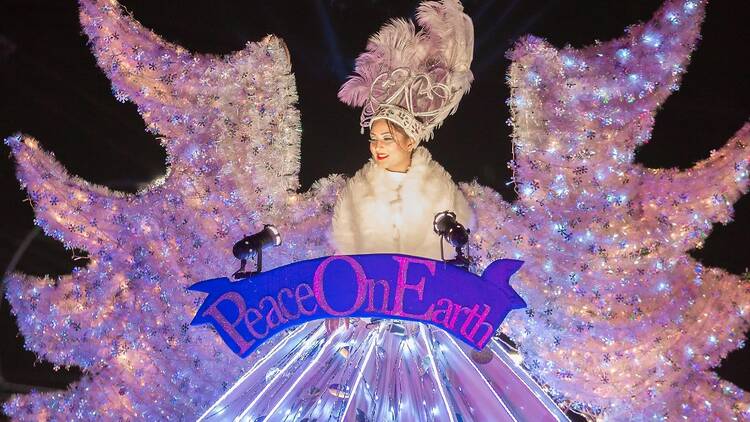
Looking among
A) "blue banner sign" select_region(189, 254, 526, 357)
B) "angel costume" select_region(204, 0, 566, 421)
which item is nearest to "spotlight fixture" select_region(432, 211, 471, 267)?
"blue banner sign" select_region(189, 254, 526, 357)

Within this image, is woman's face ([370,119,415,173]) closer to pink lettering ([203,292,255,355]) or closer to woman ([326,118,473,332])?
woman ([326,118,473,332])

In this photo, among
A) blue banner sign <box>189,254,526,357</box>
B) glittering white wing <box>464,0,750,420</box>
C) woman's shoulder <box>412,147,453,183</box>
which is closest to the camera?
blue banner sign <box>189,254,526,357</box>

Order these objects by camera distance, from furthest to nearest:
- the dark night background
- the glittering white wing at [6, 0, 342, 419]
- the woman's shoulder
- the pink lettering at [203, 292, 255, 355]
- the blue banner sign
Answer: the dark night background → the glittering white wing at [6, 0, 342, 419] → the woman's shoulder → the pink lettering at [203, 292, 255, 355] → the blue banner sign

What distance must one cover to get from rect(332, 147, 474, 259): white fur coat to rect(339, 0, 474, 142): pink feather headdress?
158 mm

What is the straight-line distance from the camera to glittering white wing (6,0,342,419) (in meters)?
2.78

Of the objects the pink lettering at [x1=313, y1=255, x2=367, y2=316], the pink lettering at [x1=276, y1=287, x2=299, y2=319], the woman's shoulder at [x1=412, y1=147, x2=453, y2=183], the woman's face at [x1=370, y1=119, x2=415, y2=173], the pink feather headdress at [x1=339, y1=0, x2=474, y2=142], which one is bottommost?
the pink lettering at [x1=276, y1=287, x2=299, y2=319]

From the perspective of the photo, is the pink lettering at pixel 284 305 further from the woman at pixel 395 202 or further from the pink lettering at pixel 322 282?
the woman at pixel 395 202

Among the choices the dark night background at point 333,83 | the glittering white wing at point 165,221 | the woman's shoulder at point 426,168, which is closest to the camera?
the woman's shoulder at point 426,168

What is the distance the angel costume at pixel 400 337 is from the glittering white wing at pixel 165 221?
1.27 ft

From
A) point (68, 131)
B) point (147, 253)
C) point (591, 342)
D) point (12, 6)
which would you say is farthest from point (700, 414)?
point (12, 6)

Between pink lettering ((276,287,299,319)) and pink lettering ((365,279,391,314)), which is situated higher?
pink lettering ((365,279,391,314))

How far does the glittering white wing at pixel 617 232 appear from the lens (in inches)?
93.6

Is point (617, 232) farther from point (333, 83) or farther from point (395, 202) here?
point (333, 83)

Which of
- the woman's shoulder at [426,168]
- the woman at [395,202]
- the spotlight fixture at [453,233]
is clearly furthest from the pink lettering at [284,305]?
the woman's shoulder at [426,168]
